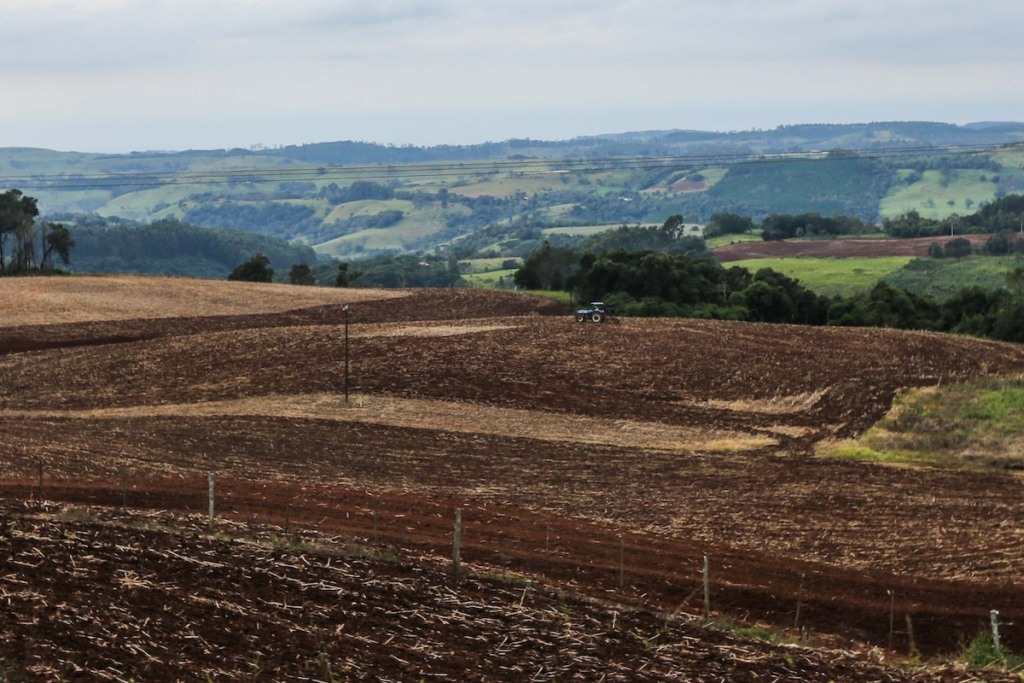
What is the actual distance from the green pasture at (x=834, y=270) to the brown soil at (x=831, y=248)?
2858 mm

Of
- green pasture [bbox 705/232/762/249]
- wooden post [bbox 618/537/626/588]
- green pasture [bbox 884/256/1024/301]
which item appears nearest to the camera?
wooden post [bbox 618/537/626/588]

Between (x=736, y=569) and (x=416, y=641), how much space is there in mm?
10431

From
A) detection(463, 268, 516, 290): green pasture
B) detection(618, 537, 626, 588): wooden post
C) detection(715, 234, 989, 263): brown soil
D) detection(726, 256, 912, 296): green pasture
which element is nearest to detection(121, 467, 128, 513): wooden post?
detection(618, 537, 626, 588): wooden post

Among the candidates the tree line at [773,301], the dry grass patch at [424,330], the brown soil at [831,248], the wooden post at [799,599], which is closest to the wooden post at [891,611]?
the wooden post at [799,599]

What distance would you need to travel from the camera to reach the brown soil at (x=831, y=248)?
14688 cm

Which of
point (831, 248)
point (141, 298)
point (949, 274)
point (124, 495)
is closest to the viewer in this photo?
point (124, 495)

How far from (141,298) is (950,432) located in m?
52.1

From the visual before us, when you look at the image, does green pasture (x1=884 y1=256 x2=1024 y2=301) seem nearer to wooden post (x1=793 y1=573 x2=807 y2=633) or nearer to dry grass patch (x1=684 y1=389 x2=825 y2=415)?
dry grass patch (x1=684 y1=389 x2=825 y2=415)

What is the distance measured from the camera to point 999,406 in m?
48.6

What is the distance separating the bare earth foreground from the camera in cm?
1662

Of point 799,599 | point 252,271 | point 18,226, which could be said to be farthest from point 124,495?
point 18,226

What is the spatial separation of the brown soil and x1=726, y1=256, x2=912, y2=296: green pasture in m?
2.86

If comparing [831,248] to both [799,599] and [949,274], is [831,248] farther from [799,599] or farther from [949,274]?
[799,599]

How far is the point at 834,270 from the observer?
132 meters
